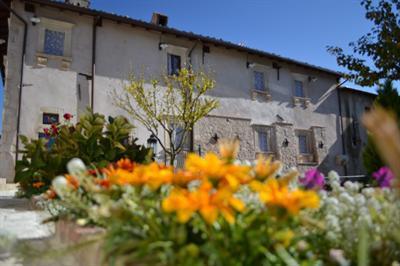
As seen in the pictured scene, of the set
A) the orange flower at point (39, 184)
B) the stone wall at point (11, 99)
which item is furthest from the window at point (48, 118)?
the orange flower at point (39, 184)

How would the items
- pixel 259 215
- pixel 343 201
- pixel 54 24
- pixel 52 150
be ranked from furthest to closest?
pixel 54 24
pixel 52 150
pixel 343 201
pixel 259 215

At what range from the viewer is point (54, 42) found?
A: 35.8ft

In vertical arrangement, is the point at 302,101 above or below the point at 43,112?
above

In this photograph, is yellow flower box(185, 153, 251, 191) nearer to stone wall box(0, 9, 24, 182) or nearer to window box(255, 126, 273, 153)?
stone wall box(0, 9, 24, 182)

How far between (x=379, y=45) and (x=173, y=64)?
735 cm

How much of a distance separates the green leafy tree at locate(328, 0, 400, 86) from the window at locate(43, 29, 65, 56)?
976cm

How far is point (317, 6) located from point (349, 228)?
1074cm

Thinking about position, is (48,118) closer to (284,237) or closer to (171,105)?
(171,105)

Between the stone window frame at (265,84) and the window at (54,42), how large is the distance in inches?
317

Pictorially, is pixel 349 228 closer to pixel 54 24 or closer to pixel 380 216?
pixel 380 216

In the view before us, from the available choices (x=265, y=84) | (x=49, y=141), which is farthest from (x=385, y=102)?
(x=49, y=141)

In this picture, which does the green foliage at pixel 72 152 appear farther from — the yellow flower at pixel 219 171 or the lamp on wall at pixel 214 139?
the lamp on wall at pixel 214 139

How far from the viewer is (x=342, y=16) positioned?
10906 mm

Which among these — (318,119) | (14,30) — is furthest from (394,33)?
(14,30)
